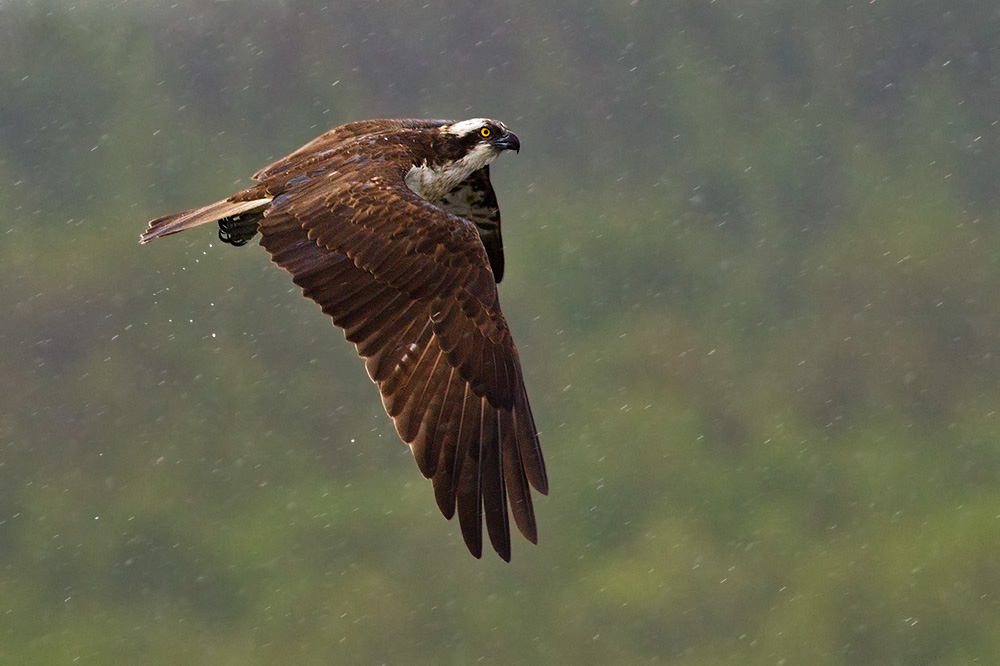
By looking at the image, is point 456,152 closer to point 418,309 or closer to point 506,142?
point 506,142

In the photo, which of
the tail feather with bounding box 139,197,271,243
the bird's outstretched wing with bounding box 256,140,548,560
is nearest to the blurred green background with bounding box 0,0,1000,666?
the tail feather with bounding box 139,197,271,243

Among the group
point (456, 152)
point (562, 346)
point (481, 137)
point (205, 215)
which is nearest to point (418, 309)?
point (205, 215)

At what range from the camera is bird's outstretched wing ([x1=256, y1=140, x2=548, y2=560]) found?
10320 millimetres

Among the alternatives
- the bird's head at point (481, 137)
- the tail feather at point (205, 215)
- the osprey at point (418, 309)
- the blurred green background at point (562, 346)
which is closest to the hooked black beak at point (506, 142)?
the bird's head at point (481, 137)

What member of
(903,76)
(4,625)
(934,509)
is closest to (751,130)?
(903,76)

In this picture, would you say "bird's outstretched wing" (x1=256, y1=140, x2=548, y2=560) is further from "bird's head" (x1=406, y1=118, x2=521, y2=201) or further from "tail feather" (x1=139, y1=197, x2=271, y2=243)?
"bird's head" (x1=406, y1=118, x2=521, y2=201)

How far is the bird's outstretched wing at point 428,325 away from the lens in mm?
10320

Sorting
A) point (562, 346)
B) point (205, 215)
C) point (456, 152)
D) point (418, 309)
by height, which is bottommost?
point (418, 309)

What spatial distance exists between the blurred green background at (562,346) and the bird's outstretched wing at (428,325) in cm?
8374

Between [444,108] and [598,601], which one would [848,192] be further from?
[598,601]

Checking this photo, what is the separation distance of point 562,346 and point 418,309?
10842 centimetres

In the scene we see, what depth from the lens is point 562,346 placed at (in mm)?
119188

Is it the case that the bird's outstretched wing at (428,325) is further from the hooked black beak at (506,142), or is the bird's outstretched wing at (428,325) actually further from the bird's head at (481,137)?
the hooked black beak at (506,142)

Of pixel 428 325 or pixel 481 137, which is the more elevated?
pixel 481 137
